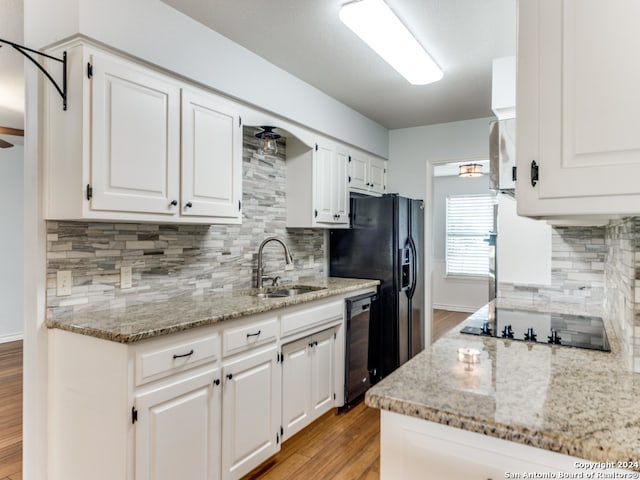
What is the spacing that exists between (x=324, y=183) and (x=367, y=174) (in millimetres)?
869

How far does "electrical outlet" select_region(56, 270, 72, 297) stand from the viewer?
6.23 ft

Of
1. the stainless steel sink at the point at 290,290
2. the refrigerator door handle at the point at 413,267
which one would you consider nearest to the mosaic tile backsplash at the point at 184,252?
the stainless steel sink at the point at 290,290

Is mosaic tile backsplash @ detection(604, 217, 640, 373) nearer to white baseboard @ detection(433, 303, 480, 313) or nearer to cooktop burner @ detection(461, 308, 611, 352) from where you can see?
cooktop burner @ detection(461, 308, 611, 352)

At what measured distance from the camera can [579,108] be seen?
1.02 m

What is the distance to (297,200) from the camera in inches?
131

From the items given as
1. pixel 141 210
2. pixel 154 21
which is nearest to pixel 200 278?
pixel 141 210

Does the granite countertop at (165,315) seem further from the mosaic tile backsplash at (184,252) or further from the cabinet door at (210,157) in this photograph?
the cabinet door at (210,157)

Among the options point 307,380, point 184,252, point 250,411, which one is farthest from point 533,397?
point 184,252

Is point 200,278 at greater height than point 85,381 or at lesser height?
greater

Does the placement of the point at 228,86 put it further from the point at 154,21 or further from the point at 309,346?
the point at 309,346

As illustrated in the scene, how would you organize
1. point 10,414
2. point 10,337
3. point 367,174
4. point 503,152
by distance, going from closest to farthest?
1. point 503,152
2. point 10,414
3. point 367,174
4. point 10,337

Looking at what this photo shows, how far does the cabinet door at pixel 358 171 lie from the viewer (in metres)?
3.81

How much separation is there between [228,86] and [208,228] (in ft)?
2.90

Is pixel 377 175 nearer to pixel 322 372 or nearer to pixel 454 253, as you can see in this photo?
pixel 322 372
